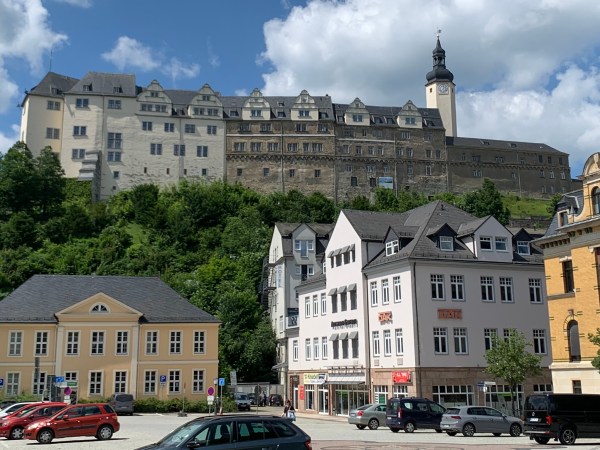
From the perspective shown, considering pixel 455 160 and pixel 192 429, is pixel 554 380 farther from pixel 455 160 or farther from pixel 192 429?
pixel 455 160

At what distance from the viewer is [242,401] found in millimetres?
58812

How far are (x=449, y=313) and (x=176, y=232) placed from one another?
2530 inches

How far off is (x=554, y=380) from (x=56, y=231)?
256ft

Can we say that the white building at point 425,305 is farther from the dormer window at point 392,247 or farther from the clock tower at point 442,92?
the clock tower at point 442,92

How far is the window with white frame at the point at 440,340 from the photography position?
4216 centimetres

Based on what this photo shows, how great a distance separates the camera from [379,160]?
420 feet

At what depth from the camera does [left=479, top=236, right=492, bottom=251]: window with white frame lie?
45.2 metres

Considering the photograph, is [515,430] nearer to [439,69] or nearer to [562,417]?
[562,417]

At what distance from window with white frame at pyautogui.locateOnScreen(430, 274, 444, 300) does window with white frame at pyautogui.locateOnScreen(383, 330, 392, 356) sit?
3773 mm

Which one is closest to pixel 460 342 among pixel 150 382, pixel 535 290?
pixel 535 290

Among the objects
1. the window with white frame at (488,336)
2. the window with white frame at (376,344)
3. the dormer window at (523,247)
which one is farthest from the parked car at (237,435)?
the dormer window at (523,247)

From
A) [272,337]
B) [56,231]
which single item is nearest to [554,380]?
[272,337]

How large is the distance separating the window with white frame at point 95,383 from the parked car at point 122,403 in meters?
4.76

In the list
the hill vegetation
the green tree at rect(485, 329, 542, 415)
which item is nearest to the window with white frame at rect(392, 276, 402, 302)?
the green tree at rect(485, 329, 542, 415)
